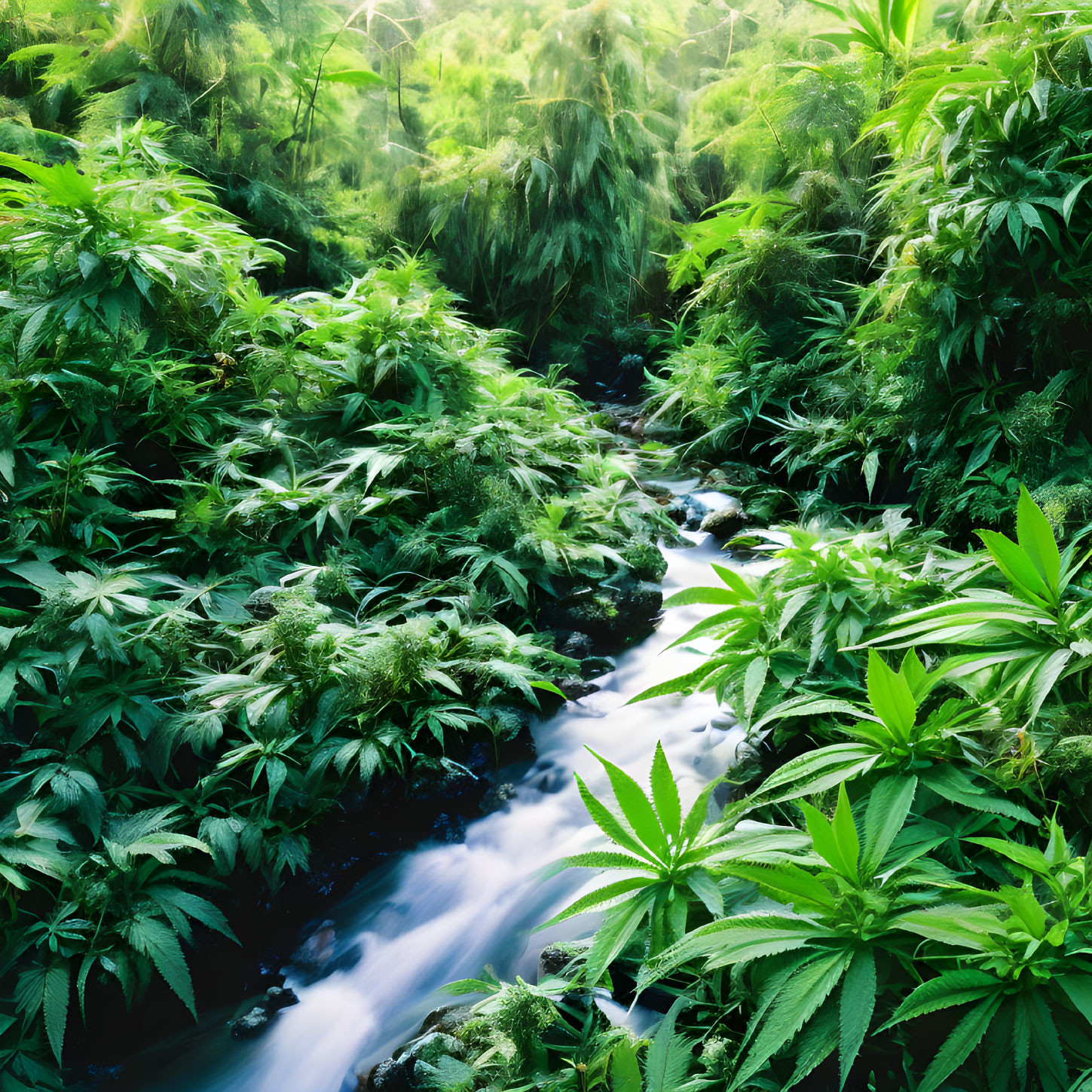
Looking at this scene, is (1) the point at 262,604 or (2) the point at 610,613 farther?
(2) the point at 610,613

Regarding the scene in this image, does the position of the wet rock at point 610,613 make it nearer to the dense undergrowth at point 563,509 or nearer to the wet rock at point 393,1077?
the dense undergrowth at point 563,509

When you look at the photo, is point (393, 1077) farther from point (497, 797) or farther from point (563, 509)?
point (563, 509)

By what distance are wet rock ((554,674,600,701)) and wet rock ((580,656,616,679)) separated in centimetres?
10

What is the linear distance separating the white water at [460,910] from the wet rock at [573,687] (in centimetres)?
4

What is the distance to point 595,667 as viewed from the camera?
3.29 m

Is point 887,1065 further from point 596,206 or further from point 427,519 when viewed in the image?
point 596,206

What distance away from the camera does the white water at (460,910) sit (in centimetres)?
198

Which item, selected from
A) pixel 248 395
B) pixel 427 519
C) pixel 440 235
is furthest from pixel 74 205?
pixel 440 235

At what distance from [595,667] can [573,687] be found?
22cm

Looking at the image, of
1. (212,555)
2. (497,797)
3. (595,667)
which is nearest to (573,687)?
(595,667)

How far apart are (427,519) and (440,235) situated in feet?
13.0

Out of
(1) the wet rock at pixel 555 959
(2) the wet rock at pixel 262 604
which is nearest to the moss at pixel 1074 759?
(1) the wet rock at pixel 555 959

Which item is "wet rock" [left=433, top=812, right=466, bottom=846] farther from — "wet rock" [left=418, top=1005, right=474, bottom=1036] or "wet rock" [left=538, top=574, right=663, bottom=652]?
"wet rock" [left=538, top=574, right=663, bottom=652]

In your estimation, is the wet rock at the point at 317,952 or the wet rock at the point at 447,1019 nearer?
the wet rock at the point at 447,1019
